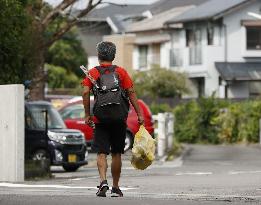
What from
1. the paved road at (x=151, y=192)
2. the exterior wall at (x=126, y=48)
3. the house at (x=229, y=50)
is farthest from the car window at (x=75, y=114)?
the exterior wall at (x=126, y=48)

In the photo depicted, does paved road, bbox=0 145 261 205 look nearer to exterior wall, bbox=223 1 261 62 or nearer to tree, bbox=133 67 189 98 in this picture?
tree, bbox=133 67 189 98

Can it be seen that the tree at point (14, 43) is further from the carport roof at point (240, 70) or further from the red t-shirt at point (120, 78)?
the carport roof at point (240, 70)

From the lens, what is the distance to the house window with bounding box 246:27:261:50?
6334 cm

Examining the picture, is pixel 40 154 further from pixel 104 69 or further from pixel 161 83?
pixel 161 83

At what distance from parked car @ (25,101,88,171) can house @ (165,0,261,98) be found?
36.3 m

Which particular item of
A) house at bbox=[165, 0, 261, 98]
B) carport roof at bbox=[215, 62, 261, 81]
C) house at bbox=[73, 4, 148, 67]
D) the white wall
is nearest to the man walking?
the white wall

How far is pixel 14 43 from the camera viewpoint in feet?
69.7

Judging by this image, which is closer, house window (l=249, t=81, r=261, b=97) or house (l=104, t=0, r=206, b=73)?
house window (l=249, t=81, r=261, b=97)

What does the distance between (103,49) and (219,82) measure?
5076 cm

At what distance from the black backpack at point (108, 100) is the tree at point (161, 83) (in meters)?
49.9

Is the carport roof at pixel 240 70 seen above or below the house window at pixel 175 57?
below

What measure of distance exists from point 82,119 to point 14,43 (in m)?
12.5

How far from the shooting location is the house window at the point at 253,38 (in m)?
63.3

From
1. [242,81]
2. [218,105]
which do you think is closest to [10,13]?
[218,105]
